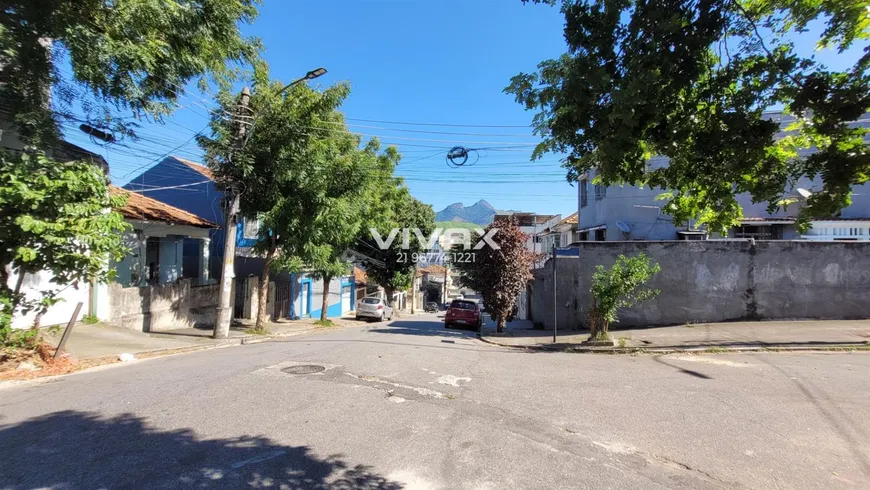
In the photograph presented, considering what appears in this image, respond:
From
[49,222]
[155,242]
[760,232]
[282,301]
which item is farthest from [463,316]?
[49,222]

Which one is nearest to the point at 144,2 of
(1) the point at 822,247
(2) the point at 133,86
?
(2) the point at 133,86

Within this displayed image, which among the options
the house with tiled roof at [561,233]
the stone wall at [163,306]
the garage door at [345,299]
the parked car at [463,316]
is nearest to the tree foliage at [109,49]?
the stone wall at [163,306]

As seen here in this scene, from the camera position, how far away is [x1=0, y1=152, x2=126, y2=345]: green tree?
700 centimetres

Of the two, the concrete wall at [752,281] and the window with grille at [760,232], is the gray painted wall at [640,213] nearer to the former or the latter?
the window with grille at [760,232]

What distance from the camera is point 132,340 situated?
37.1 feet

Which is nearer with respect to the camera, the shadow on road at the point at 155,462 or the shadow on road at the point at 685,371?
the shadow on road at the point at 155,462

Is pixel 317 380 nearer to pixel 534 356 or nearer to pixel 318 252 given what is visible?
pixel 534 356

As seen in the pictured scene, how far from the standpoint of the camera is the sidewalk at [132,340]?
9.55m

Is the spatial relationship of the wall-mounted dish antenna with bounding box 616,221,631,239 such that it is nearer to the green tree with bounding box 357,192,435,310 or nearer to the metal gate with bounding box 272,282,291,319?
the green tree with bounding box 357,192,435,310

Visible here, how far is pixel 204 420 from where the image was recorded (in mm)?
4902

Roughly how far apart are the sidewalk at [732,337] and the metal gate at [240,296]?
11152mm

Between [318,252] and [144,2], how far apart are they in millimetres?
8901

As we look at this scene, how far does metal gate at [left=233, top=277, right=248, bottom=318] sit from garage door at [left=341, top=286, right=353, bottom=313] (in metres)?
11.4

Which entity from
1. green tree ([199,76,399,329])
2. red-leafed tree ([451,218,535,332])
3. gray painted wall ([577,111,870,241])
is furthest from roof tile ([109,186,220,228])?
gray painted wall ([577,111,870,241])
